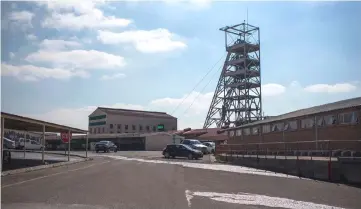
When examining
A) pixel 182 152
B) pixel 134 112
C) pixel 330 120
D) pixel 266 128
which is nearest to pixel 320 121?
pixel 330 120

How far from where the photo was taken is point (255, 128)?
39000mm

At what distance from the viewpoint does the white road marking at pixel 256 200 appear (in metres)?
10.5

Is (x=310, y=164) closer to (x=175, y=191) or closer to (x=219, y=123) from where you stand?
(x=175, y=191)

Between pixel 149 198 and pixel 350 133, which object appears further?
pixel 350 133

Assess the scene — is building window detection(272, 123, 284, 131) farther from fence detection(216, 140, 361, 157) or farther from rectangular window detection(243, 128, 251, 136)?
rectangular window detection(243, 128, 251, 136)

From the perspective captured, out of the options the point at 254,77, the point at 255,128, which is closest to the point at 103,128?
the point at 254,77

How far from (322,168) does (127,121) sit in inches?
3787

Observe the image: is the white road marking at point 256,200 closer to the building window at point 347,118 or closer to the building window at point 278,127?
the building window at point 347,118

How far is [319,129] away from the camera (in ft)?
89.9

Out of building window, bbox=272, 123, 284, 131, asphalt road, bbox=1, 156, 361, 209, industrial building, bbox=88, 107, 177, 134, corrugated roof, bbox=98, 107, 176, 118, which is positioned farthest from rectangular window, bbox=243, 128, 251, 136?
corrugated roof, bbox=98, 107, 176, 118

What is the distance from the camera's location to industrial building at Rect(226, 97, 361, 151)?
78.0 ft

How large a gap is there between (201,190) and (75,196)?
4.16 metres

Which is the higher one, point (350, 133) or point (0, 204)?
point (350, 133)

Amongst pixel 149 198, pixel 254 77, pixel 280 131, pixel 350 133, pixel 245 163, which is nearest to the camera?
pixel 149 198
